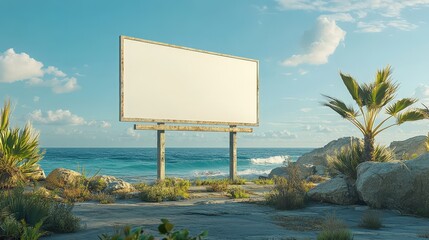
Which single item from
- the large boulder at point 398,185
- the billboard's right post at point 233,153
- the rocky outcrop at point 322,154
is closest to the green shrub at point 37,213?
the large boulder at point 398,185

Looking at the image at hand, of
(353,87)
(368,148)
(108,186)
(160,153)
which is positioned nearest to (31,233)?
(108,186)

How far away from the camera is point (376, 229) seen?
363 inches

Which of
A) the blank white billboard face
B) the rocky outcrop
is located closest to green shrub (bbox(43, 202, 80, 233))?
the blank white billboard face

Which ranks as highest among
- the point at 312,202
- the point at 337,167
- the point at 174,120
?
the point at 174,120

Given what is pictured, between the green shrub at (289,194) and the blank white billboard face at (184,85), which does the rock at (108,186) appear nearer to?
the blank white billboard face at (184,85)

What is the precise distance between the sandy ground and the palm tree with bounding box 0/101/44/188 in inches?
126

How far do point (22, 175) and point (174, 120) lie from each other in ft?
20.4

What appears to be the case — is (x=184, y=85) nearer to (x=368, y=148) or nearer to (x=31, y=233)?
(x=368, y=148)

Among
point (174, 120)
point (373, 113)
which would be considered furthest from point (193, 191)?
point (373, 113)

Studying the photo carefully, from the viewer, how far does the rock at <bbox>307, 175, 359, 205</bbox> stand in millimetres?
13359

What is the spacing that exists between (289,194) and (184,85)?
7643 mm

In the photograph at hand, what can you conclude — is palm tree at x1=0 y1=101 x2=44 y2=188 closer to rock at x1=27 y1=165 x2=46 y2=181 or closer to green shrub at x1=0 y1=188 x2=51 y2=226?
rock at x1=27 y1=165 x2=46 y2=181

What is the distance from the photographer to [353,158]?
15.6 meters

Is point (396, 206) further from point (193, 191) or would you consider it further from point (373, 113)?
point (193, 191)
